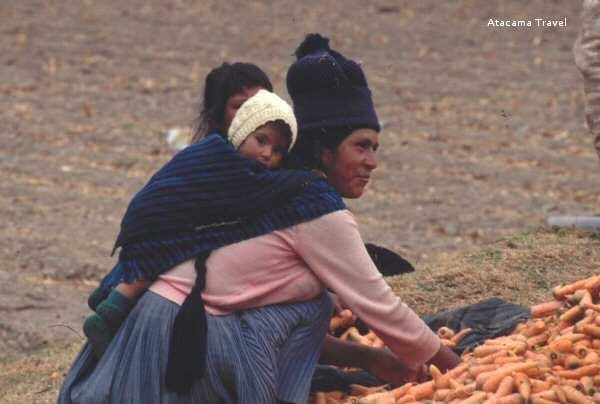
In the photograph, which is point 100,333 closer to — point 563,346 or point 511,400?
point 511,400

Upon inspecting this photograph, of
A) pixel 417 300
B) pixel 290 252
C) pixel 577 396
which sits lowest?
pixel 417 300

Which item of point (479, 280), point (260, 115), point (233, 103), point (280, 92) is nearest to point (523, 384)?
point (260, 115)

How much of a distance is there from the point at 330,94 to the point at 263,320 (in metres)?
0.81

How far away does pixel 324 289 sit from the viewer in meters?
4.51

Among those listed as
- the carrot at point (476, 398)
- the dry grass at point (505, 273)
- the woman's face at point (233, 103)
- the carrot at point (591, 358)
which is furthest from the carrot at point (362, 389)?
the dry grass at point (505, 273)

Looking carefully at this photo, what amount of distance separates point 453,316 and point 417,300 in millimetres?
789

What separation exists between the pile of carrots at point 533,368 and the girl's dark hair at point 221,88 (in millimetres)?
1097

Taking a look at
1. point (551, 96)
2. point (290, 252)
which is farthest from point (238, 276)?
point (551, 96)

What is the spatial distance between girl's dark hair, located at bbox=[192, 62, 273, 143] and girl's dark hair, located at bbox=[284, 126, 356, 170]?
0.52m

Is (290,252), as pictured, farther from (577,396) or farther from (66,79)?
(66,79)

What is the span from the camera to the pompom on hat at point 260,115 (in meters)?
4.42

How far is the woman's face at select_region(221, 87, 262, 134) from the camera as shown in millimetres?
5062

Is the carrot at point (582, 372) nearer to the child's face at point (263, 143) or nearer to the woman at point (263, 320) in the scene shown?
the woman at point (263, 320)

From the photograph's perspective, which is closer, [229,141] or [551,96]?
[229,141]
